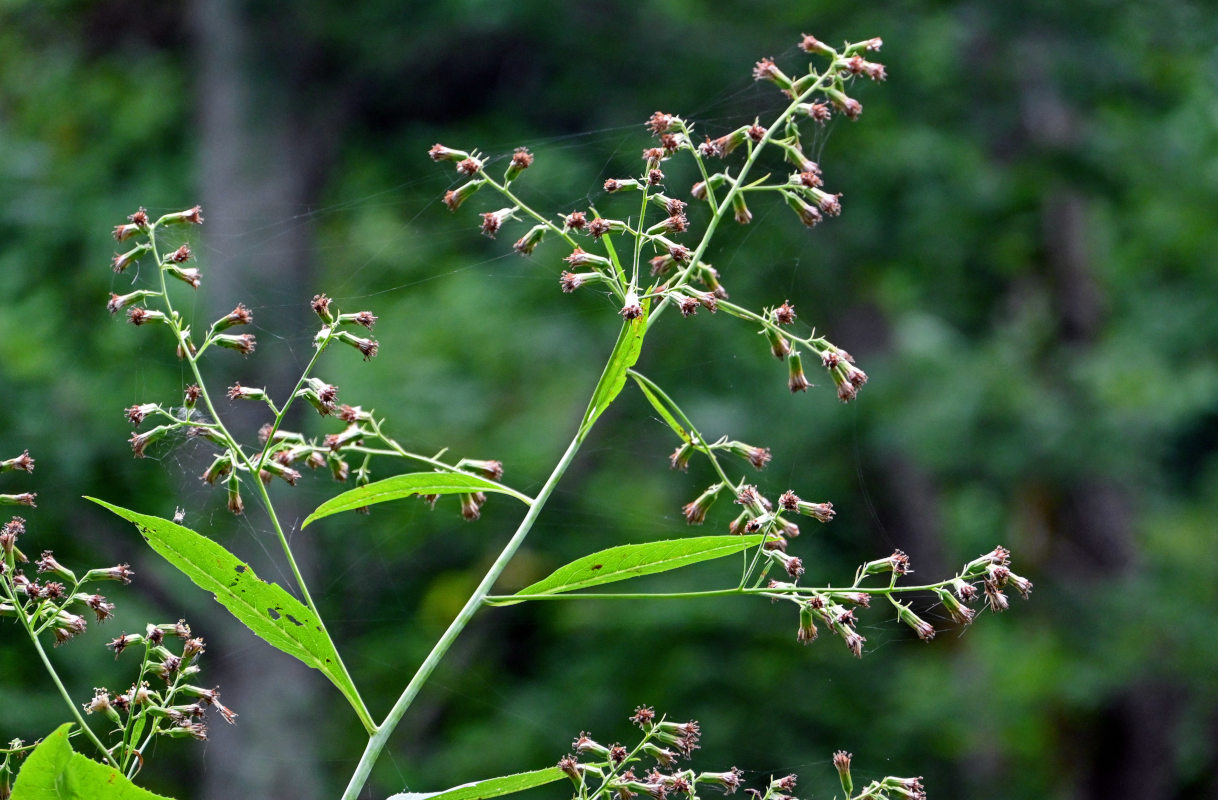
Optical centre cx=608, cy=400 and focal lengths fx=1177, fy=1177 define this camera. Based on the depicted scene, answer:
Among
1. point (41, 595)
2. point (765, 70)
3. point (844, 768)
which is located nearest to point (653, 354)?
point (765, 70)

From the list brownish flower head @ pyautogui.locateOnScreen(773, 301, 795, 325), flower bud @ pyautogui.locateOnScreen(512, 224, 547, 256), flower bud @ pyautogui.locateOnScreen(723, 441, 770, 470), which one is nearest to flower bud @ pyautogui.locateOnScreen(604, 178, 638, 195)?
flower bud @ pyautogui.locateOnScreen(512, 224, 547, 256)

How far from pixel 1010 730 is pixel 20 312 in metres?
7.95

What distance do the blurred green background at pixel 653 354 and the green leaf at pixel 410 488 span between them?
5456 millimetres

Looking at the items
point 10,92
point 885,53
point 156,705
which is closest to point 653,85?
point 885,53

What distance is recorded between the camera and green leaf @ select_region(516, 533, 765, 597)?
1.14 metres

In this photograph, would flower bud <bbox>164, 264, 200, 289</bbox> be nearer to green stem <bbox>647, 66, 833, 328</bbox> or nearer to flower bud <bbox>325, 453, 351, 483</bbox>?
flower bud <bbox>325, 453, 351, 483</bbox>

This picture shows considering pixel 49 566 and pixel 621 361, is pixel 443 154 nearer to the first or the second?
pixel 621 361

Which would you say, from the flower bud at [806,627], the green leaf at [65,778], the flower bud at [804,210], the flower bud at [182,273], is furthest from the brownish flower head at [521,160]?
the green leaf at [65,778]

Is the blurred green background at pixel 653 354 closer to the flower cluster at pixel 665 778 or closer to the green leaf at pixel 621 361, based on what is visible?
the flower cluster at pixel 665 778

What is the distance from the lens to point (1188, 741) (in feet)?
30.4

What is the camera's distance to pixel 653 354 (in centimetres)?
819

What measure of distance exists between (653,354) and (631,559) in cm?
703

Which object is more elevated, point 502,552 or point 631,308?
point 631,308

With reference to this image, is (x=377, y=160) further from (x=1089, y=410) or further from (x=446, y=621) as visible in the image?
(x=1089, y=410)
